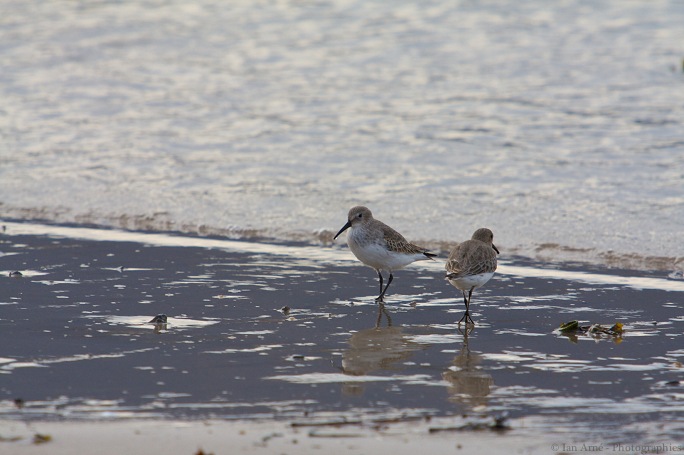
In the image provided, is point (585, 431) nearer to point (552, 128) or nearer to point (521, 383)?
point (521, 383)

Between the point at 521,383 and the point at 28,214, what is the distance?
21.6ft

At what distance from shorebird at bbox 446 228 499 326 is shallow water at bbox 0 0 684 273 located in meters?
1.82

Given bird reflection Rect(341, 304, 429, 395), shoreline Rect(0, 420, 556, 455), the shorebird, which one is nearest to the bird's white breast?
the shorebird

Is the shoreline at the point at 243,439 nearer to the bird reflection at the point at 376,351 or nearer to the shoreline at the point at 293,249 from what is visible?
the bird reflection at the point at 376,351

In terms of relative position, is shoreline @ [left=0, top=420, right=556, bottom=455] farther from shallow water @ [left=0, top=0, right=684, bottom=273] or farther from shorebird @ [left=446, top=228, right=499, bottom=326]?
shallow water @ [left=0, top=0, right=684, bottom=273]

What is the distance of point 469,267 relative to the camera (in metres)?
6.54

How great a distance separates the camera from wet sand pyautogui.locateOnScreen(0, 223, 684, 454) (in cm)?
435

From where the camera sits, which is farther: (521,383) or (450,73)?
(450,73)

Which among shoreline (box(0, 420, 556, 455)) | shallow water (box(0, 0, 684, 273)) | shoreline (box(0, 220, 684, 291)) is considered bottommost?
shoreline (box(0, 420, 556, 455))

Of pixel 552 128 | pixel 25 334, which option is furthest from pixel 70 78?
pixel 25 334

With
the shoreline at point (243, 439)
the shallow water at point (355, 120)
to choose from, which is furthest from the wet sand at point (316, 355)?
the shallow water at point (355, 120)

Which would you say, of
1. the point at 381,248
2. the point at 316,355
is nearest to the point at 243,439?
the point at 316,355

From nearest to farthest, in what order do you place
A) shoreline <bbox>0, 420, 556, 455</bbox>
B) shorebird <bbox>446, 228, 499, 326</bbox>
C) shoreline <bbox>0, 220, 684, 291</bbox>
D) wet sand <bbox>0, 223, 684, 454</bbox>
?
shoreline <bbox>0, 420, 556, 455</bbox> → wet sand <bbox>0, 223, 684, 454</bbox> → shorebird <bbox>446, 228, 499, 326</bbox> → shoreline <bbox>0, 220, 684, 291</bbox>

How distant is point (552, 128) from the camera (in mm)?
13219
